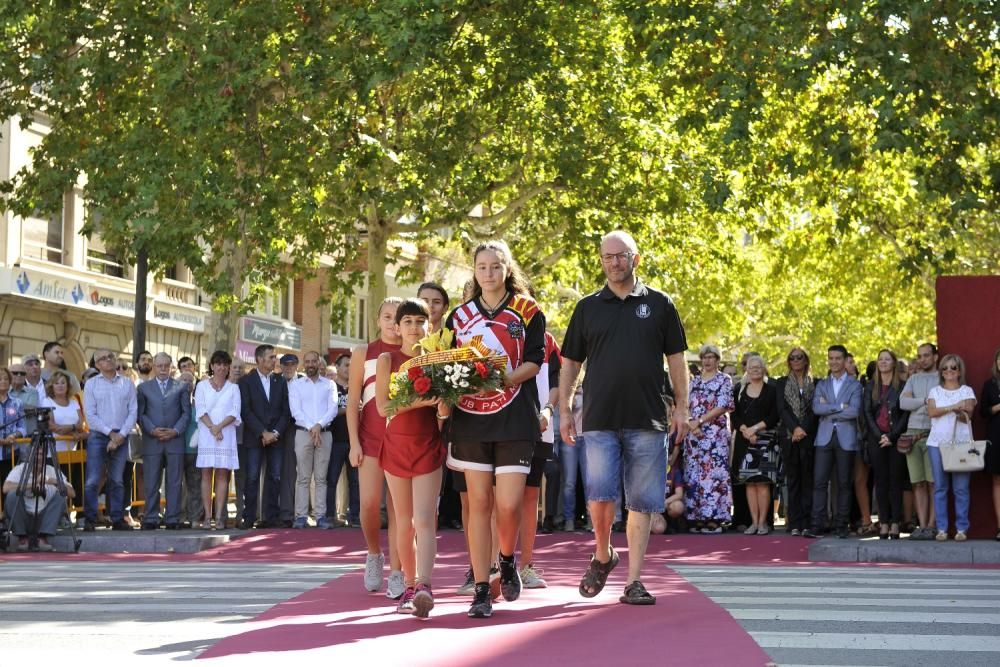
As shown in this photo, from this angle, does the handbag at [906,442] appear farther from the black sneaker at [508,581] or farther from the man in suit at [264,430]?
the black sneaker at [508,581]

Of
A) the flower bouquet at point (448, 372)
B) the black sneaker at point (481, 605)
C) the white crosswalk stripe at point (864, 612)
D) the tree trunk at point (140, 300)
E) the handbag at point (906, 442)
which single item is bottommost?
the white crosswalk stripe at point (864, 612)

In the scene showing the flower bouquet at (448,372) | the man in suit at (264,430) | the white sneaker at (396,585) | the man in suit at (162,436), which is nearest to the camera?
the flower bouquet at (448,372)

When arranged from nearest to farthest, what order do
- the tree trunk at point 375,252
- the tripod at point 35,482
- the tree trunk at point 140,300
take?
the tripod at point 35,482
the tree trunk at point 140,300
the tree trunk at point 375,252

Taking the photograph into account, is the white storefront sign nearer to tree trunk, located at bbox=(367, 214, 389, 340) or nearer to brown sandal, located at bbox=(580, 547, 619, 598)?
tree trunk, located at bbox=(367, 214, 389, 340)

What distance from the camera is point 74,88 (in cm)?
2534

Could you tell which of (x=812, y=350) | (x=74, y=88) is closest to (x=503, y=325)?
(x=74, y=88)

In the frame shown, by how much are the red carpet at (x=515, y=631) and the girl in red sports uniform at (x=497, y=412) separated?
527mm

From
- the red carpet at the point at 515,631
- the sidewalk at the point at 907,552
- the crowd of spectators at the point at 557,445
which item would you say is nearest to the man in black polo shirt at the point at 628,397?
the red carpet at the point at 515,631

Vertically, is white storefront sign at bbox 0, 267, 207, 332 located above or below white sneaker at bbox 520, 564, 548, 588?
above

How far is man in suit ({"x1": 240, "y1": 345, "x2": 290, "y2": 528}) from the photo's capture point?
20922 mm

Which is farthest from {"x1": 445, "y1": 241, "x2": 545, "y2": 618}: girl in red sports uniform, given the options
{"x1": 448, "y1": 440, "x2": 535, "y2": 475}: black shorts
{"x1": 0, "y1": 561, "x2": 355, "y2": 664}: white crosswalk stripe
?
{"x1": 0, "y1": 561, "x2": 355, "y2": 664}: white crosswalk stripe

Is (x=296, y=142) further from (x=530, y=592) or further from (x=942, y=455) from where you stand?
(x=530, y=592)

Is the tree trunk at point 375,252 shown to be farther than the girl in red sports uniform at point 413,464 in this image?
Yes

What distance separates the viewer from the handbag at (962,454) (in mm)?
17438
